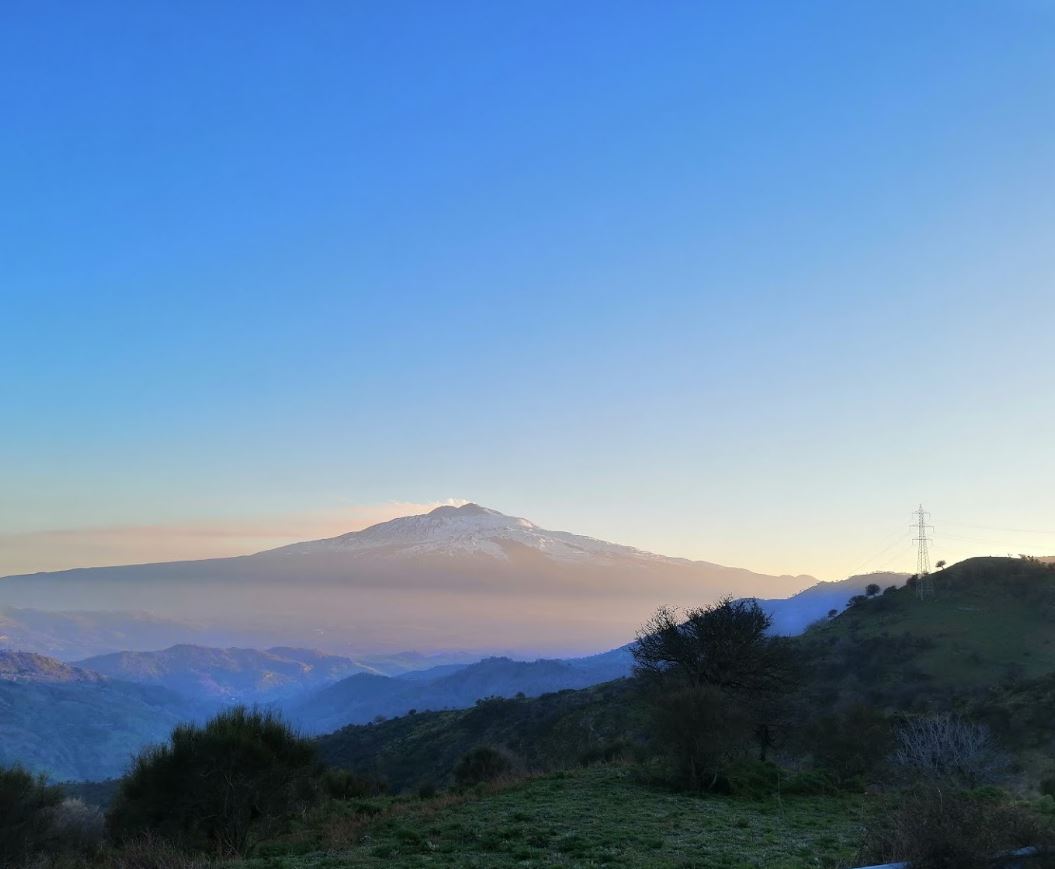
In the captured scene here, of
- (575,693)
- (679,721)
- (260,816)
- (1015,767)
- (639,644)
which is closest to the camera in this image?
(260,816)

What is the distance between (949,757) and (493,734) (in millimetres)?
44433

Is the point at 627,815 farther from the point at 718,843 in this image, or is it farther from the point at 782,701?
the point at 782,701

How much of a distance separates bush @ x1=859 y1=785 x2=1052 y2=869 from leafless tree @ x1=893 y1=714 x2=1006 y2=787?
1770 centimetres

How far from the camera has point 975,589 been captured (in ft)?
252

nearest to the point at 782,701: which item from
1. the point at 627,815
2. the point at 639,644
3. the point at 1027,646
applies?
the point at 639,644

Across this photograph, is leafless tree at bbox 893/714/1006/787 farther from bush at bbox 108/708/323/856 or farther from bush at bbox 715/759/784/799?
bush at bbox 108/708/323/856

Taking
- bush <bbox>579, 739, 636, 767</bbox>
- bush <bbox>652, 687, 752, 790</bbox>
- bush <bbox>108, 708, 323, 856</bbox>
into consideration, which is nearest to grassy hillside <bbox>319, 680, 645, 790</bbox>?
bush <bbox>579, 739, 636, 767</bbox>

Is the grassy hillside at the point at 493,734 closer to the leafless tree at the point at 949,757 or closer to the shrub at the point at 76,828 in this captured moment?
the leafless tree at the point at 949,757

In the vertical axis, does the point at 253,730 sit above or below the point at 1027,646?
above

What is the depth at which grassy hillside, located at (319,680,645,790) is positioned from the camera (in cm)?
5459

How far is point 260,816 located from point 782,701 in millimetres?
26335

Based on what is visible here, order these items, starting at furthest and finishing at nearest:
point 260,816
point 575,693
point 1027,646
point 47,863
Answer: point 575,693 → point 1027,646 → point 260,816 → point 47,863

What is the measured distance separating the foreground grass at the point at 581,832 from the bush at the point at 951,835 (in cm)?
174

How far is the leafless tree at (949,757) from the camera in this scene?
26703 millimetres
